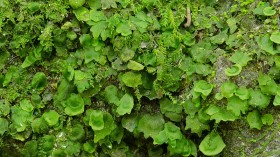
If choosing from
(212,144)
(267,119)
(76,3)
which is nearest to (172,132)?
(212,144)

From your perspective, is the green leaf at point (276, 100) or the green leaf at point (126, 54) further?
the green leaf at point (126, 54)

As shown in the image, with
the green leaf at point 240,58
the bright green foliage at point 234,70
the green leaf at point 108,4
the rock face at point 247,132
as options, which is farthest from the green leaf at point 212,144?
the green leaf at point 108,4

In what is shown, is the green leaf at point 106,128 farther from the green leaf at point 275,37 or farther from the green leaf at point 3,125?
the green leaf at point 275,37

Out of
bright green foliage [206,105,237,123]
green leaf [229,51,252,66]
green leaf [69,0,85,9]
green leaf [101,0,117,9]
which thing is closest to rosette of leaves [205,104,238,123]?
bright green foliage [206,105,237,123]

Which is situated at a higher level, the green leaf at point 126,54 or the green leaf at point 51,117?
the green leaf at point 126,54

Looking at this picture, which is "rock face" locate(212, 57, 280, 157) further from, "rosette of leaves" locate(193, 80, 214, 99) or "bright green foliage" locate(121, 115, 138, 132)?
"bright green foliage" locate(121, 115, 138, 132)

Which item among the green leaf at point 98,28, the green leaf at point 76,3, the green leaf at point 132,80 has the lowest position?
the green leaf at point 132,80

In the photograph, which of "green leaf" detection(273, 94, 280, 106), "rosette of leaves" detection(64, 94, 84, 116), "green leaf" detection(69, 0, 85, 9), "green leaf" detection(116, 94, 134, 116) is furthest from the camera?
"green leaf" detection(69, 0, 85, 9)
